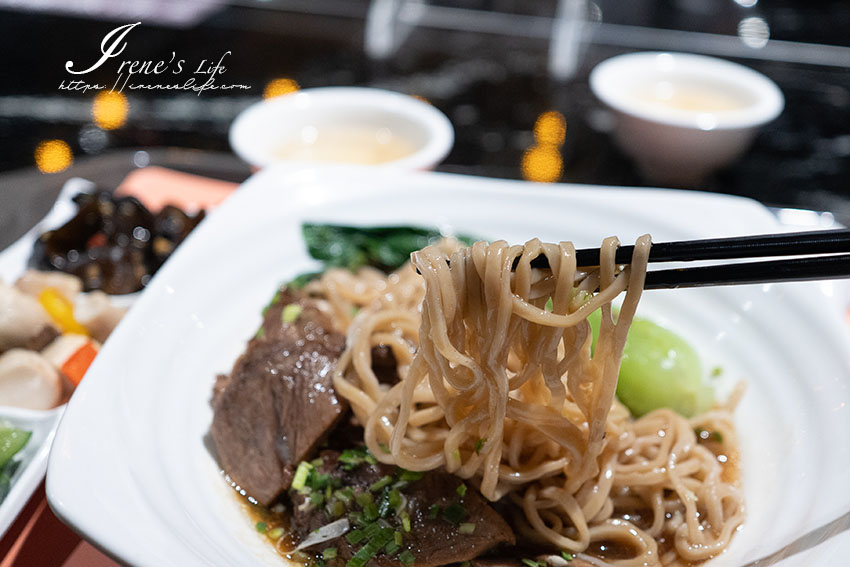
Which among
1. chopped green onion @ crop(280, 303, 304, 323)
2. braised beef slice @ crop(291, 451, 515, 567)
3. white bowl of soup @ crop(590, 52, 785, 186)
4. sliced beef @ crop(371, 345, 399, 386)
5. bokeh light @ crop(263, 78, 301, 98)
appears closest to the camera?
braised beef slice @ crop(291, 451, 515, 567)

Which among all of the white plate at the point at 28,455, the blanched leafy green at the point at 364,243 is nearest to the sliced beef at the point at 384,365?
the blanched leafy green at the point at 364,243

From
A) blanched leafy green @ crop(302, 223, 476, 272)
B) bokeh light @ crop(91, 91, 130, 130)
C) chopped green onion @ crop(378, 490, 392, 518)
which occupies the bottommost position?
chopped green onion @ crop(378, 490, 392, 518)

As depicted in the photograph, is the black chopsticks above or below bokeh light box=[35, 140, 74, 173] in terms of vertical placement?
above

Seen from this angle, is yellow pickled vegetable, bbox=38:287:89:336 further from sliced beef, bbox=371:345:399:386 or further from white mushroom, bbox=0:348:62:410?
sliced beef, bbox=371:345:399:386

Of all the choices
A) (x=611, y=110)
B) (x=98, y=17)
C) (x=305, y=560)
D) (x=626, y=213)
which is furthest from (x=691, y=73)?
(x=98, y=17)

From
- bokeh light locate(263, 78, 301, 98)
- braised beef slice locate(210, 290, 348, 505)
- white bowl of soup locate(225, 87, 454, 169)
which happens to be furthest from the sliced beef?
bokeh light locate(263, 78, 301, 98)

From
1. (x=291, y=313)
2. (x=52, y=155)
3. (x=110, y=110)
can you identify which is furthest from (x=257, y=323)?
(x=110, y=110)

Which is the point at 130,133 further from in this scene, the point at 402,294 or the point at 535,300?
the point at 535,300
